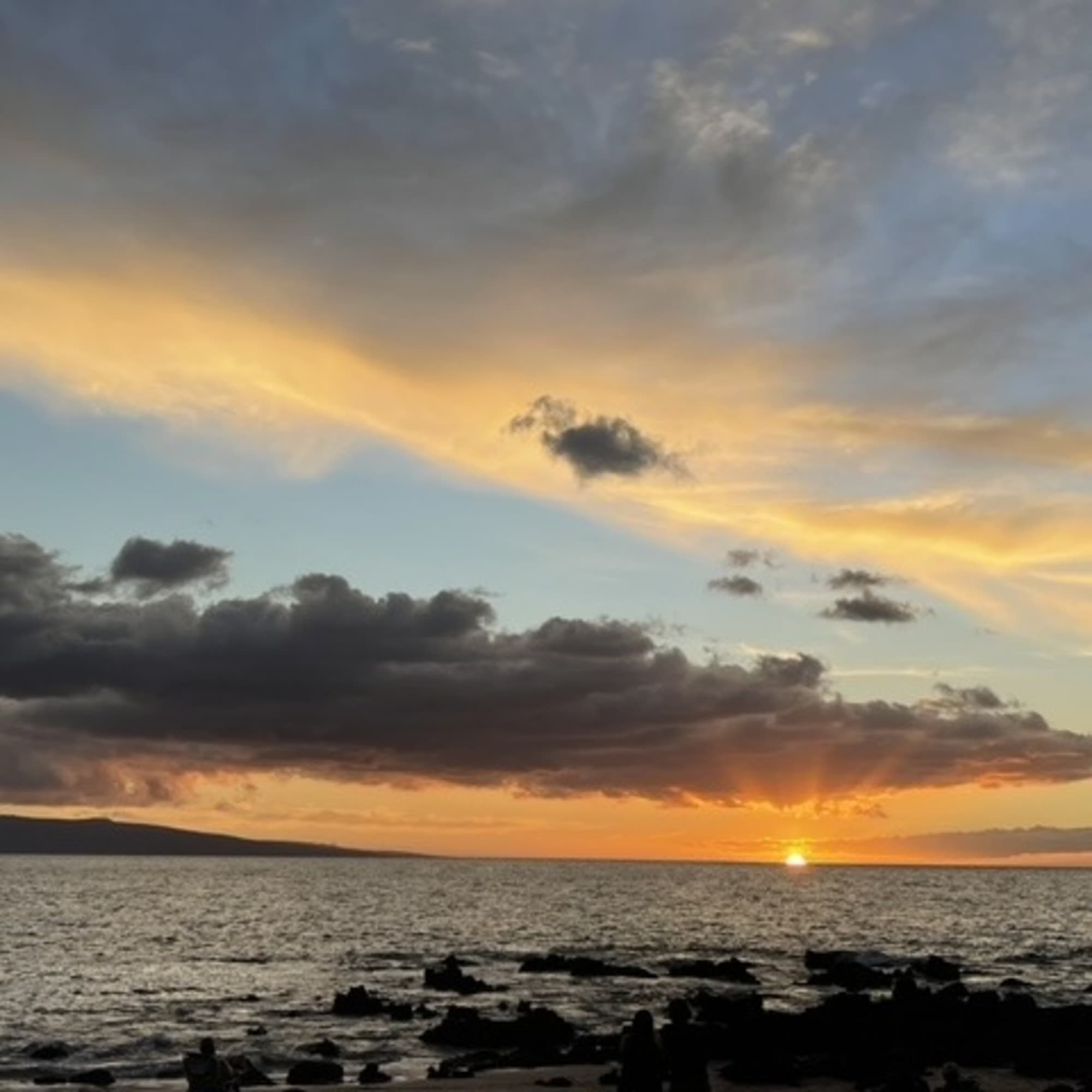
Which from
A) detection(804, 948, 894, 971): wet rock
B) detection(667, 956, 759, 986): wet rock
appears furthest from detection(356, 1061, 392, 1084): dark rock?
detection(804, 948, 894, 971): wet rock

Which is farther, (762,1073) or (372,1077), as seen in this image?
(372,1077)

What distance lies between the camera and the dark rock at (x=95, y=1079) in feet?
160

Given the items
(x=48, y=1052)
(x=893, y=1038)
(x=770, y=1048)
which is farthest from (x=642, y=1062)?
(x=48, y=1052)

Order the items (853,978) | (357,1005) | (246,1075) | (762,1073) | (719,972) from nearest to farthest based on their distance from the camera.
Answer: (246,1075), (762,1073), (357,1005), (853,978), (719,972)

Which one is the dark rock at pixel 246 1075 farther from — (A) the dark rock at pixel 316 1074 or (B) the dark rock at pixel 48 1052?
(B) the dark rock at pixel 48 1052

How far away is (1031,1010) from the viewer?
58188mm

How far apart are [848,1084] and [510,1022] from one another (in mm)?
20734

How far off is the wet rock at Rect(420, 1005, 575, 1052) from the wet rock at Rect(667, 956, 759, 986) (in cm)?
3295

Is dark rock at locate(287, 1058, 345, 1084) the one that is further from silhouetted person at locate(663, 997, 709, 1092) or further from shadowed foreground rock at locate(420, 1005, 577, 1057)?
silhouetted person at locate(663, 997, 709, 1092)

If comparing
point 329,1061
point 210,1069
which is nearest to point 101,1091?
point 329,1061

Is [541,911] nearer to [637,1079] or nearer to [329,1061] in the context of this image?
[329,1061]

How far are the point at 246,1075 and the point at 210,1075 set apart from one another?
2.59m

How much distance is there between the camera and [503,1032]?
59.4 meters

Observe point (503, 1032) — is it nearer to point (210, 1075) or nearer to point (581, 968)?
point (210, 1075)
